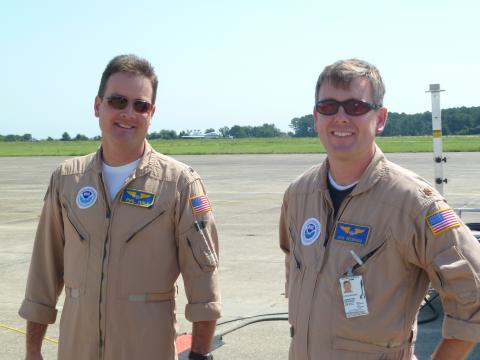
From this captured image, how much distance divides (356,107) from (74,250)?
1.45 m

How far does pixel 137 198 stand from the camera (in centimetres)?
322

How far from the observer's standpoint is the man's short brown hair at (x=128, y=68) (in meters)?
3.30

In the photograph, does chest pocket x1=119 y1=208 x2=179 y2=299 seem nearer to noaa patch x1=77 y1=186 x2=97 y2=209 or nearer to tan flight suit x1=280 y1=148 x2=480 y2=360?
noaa patch x1=77 y1=186 x2=97 y2=209

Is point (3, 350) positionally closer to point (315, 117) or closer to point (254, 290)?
point (254, 290)

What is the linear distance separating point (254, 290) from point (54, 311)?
17.4 ft

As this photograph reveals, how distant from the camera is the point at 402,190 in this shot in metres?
2.63

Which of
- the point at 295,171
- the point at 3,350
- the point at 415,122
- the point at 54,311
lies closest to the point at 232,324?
the point at 3,350

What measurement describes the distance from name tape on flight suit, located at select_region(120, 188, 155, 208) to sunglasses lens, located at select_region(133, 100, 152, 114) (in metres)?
0.37

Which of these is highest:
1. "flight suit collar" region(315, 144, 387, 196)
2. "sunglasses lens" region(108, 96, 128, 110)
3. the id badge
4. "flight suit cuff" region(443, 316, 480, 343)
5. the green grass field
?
"sunglasses lens" region(108, 96, 128, 110)

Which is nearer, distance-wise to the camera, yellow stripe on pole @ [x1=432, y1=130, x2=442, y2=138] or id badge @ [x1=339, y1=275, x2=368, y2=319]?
id badge @ [x1=339, y1=275, x2=368, y2=319]

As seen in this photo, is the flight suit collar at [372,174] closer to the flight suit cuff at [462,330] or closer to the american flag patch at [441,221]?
the american flag patch at [441,221]

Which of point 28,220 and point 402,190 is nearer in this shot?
point 402,190

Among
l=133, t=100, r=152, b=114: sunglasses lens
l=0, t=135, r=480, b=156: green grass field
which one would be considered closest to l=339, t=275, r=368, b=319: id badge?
l=133, t=100, r=152, b=114: sunglasses lens

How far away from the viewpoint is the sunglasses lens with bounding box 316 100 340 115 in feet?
9.04
